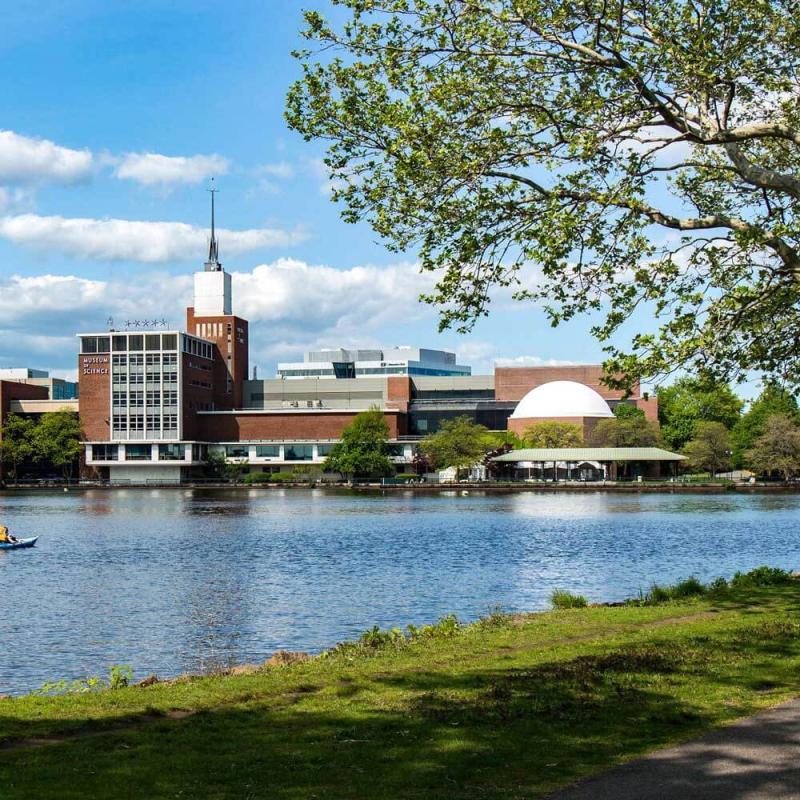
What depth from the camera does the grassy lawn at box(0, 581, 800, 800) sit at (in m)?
9.99

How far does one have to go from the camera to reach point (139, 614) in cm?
3056

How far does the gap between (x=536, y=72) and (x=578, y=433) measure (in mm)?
138375

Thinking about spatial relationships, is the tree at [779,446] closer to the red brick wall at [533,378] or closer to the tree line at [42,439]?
the red brick wall at [533,378]

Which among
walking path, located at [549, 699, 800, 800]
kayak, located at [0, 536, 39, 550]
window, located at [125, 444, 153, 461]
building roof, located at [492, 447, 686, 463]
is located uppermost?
window, located at [125, 444, 153, 461]

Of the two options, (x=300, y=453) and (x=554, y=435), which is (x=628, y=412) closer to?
(x=554, y=435)

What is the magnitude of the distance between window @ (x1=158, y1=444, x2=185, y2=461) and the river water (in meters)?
72.4

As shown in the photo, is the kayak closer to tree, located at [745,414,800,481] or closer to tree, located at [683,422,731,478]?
tree, located at [745,414,800,481]

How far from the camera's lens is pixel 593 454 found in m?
144

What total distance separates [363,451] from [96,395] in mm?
43894

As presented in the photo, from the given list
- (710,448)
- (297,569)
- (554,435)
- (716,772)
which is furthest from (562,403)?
(716,772)

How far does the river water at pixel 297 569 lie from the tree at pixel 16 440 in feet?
232

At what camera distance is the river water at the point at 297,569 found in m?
25.9

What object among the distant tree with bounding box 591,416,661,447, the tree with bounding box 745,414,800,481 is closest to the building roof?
the distant tree with bounding box 591,416,661,447

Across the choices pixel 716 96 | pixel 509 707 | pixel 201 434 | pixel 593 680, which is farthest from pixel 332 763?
pixel 201 434
